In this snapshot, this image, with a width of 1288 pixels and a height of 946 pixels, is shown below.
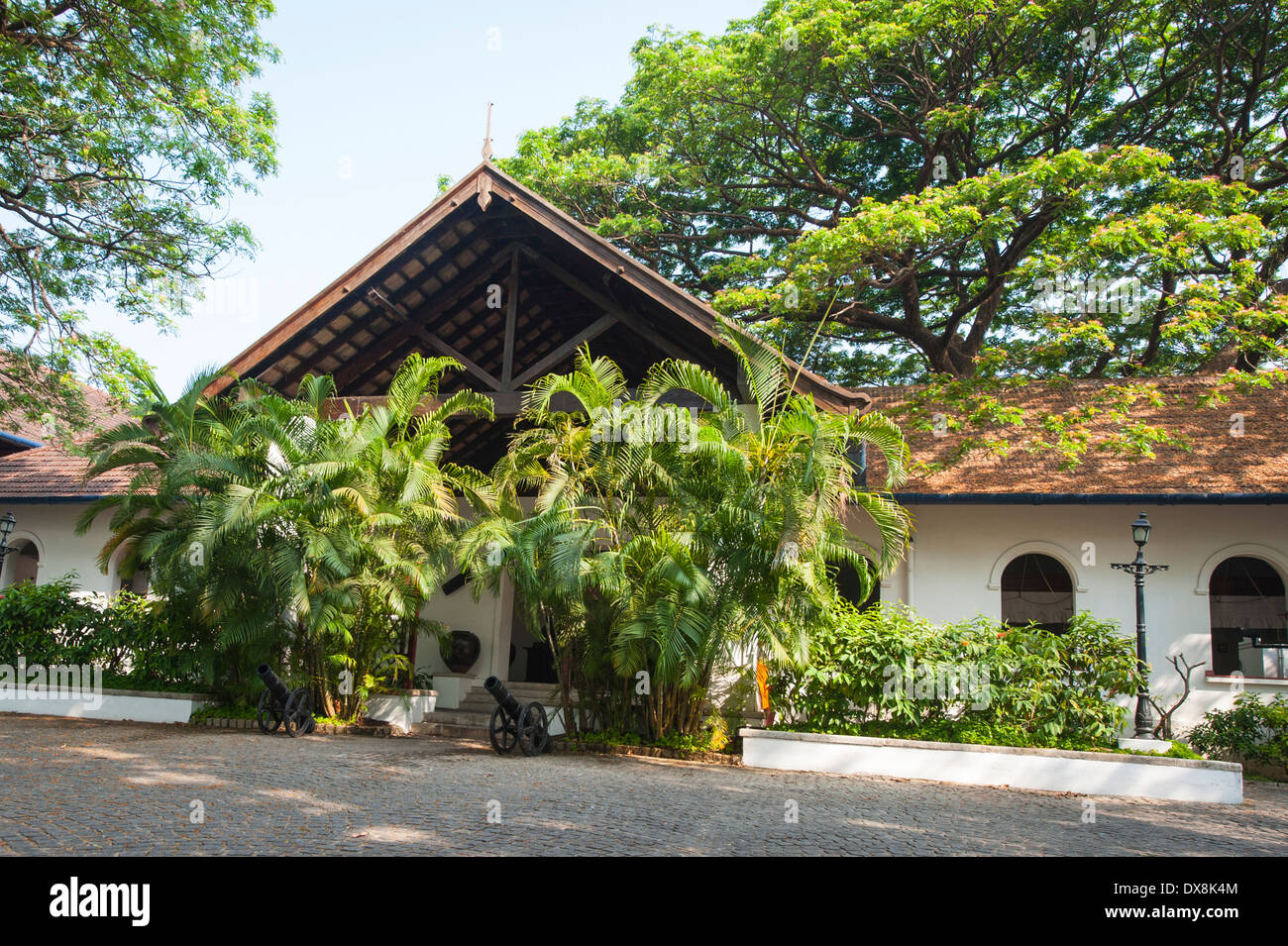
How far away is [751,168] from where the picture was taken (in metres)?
19.7

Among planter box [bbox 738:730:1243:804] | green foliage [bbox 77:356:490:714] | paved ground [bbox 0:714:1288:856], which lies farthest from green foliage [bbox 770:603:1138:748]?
green foliage [bbox 77:356:490:714]

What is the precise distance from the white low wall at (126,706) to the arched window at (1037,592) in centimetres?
1132

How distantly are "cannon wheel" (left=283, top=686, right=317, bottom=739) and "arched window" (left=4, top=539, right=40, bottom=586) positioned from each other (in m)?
10.7

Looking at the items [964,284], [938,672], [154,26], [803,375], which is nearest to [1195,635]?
[938,672]

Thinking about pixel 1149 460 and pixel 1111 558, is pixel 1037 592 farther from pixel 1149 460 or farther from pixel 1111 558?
pixel 1149 460

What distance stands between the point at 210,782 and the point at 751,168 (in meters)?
16.8

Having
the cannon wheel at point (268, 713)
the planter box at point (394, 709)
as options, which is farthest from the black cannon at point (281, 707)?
the planter box at point (394, 709)

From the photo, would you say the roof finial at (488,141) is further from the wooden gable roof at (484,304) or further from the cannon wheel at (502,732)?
the cannon wheel at (502,732)

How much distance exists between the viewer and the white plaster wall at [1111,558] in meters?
12.1

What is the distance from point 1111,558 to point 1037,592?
1.10 meters

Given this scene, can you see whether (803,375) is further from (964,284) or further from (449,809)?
(964,284)

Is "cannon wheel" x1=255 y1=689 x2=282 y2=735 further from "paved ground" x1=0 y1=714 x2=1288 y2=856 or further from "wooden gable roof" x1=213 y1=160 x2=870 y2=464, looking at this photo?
"wooden gable roof" x1=213 y1=160 x2=870 y2=464

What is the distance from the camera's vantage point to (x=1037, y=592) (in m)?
13.0

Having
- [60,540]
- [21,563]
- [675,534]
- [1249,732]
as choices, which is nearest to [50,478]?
[60,540]
